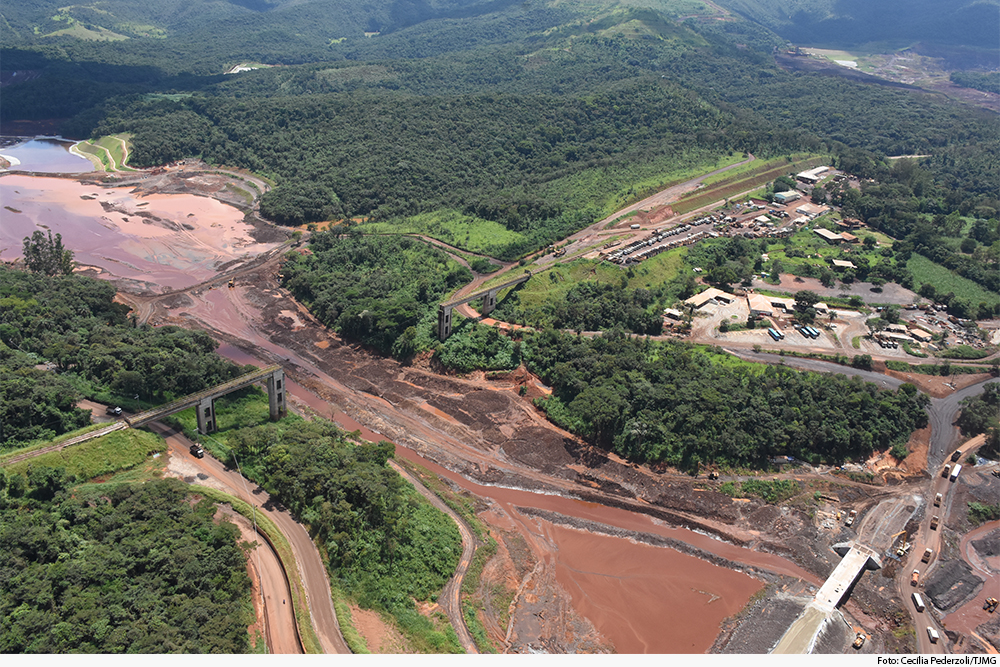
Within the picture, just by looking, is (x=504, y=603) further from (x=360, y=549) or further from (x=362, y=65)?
(x=362, y=65)

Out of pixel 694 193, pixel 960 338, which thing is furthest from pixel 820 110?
pixel 960 338

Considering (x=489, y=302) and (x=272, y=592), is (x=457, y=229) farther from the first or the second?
(x=272, y=592)

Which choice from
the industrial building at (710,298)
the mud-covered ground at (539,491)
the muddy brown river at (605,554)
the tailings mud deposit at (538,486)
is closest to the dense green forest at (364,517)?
the mud-covered ground at (539,491)

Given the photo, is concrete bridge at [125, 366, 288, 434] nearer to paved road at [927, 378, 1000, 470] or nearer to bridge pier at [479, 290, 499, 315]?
bridge pier at [479, 290, 499, 315]

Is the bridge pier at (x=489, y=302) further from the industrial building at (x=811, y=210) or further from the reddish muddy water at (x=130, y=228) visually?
the industrial building at (x=811, y=210)

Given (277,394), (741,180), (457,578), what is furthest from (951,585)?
(741,180)

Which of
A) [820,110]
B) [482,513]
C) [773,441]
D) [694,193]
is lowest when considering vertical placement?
[482,513]
